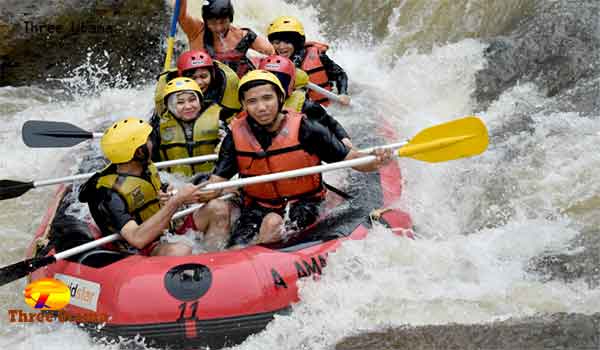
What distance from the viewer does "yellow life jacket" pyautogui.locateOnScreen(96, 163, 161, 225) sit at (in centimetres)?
402

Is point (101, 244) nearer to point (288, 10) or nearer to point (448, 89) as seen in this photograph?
point (448, 89)

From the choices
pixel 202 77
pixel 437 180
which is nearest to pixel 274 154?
pixel 202 77

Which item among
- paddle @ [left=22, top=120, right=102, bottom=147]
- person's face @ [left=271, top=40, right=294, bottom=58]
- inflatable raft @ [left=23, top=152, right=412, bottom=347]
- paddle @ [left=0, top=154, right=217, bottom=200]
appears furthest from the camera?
person's face @ [left=271, top=40, right=294, bottom=58]

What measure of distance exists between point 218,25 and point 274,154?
2558 millimetres

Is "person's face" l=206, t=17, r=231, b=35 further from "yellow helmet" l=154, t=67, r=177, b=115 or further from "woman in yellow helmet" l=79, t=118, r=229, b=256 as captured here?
"woman in yellow helmet" l=79, t=118, r=229, b=256

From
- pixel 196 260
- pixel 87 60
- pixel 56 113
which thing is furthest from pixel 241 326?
pixel 87 60

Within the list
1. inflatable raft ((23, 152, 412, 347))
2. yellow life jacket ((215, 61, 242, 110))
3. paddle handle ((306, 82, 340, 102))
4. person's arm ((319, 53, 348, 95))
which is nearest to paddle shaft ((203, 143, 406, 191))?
inflatable raft ((23, 152, 412, 347))

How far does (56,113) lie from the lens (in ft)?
28.0

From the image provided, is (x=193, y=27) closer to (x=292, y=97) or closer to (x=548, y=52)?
(x=292, y=97)

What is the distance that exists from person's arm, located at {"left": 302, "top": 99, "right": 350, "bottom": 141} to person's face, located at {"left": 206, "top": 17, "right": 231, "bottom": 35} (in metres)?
1.65

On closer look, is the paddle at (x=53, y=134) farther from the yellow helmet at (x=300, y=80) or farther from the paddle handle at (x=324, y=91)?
the paddle handle at (x=324, y=91)

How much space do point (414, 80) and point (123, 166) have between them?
16.9 feet

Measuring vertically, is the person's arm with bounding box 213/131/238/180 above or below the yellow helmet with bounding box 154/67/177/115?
below

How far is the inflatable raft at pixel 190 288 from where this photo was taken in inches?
148
